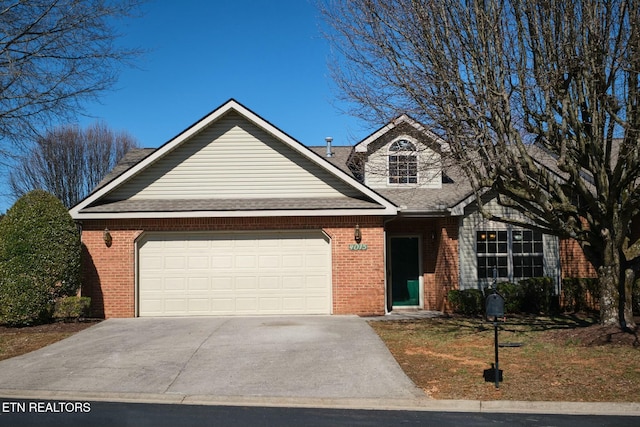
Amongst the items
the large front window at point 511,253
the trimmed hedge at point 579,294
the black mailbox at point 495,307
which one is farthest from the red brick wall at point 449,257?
the black mailbox at point 495,307

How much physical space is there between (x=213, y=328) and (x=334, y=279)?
3.64 meters

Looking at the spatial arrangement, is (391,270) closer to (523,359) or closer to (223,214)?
(223,214)

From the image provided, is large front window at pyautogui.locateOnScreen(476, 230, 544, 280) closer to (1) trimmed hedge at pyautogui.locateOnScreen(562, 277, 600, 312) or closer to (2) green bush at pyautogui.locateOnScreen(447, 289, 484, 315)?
(1) trimmed hedge at pyautogui.locateOnScreen(562, 277, 600, 312)

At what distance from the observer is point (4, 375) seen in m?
10.0

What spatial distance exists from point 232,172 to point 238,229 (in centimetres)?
178

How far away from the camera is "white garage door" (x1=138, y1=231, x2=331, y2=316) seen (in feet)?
52.0

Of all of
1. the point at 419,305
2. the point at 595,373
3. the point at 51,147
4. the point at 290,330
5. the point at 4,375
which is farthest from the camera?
the point at 51,147

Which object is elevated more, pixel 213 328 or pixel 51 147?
pixel 51 147

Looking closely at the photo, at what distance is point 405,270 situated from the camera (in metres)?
18.3

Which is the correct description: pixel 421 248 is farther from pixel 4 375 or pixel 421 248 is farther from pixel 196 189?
pixel 4 375

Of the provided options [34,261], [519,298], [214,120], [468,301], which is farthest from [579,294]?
[34,261]

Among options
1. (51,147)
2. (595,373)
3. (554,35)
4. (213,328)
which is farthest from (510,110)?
(51,147)

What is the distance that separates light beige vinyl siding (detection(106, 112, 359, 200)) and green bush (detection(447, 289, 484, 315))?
431 cm

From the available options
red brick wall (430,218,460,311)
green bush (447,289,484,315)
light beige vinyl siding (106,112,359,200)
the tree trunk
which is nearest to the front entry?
red brick wall (430,218,460,311)
